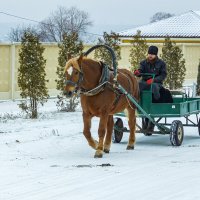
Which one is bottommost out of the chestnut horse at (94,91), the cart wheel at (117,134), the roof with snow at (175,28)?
the cart wheel at (117,134)

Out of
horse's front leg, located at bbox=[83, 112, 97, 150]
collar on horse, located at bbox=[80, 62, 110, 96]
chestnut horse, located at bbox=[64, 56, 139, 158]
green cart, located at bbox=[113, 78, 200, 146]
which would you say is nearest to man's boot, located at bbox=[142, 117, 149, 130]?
green cart, located at bbox=[113, 78, 200, 146]

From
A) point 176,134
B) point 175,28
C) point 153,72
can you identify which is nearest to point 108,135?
point 176,134

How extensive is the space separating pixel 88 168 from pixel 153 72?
11.5 feet

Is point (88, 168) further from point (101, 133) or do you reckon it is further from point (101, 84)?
point (101, 84)

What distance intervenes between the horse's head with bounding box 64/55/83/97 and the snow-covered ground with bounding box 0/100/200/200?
102 cm

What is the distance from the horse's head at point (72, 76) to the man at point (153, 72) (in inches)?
86.2

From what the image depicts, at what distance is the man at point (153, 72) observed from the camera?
472 inches

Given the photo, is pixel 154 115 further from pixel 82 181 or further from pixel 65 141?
pixel 82 181

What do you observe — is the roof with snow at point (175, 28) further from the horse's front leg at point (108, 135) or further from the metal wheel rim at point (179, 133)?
the horse's front leg at point (108, 135)

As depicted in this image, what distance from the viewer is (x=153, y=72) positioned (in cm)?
1224

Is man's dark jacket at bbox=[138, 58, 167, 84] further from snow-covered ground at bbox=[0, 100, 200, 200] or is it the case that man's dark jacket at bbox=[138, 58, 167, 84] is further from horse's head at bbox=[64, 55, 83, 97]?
horse's head at bbox=[64, 55, 83, 97]

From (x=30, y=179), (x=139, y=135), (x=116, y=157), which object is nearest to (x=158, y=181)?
(x=30, y=179)

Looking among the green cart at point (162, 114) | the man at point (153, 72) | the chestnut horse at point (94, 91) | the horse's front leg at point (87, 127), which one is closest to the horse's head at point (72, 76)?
the chestnut horse at point (94, 91)

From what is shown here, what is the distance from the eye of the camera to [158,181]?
27.0 feet
